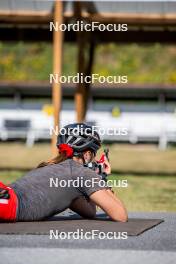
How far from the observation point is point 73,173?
716 cm

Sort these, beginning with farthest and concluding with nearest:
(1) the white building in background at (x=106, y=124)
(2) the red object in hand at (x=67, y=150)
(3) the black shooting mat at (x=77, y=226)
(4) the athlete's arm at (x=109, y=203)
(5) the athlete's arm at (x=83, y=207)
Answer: (1) the white building in background at (x=106, y=124)
(5) the athlete's arm at (x=83, y=207)
(2) the red object in hand at (x=67, y=150)
(4) the athlete's arm at (x=109, y=203)
(3) the black shooting mat at (x=77, y=226)

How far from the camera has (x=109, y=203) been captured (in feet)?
23.6

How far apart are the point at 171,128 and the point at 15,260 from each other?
32.3 meters

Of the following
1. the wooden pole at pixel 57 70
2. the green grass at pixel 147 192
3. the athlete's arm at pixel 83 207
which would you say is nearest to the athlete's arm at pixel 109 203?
the athlete's arm at pixel 83 207

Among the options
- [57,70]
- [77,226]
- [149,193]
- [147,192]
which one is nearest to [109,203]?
[77,226]

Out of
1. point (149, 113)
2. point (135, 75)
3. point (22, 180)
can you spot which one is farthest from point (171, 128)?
point (22, 180)

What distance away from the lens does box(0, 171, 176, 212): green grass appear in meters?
11.9

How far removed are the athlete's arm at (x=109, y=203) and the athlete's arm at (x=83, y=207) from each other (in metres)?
0.33

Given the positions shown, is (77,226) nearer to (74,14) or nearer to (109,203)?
(109,203)

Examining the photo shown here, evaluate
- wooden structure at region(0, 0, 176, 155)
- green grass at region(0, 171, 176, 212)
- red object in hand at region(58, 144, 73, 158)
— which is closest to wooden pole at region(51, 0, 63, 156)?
wooden structure at region(0, 0, 176, 155)

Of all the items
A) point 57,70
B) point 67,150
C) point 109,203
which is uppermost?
point 57,70

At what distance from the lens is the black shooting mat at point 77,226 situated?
680 centimetres

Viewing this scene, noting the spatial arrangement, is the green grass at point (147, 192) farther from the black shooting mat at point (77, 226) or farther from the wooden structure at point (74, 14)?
the black shooting mat at point (77, 226)

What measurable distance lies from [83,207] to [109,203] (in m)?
0.53
